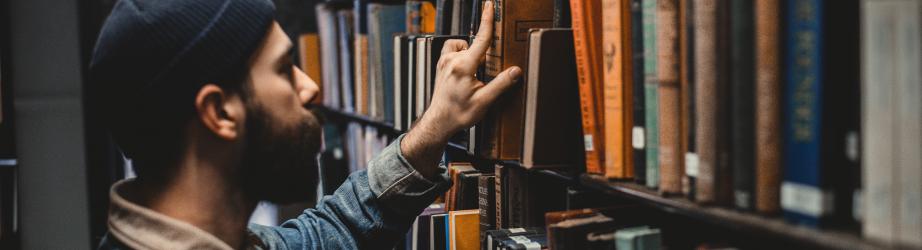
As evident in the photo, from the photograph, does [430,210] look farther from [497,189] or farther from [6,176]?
[6,176]

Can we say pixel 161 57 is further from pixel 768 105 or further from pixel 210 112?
pixel 768 105

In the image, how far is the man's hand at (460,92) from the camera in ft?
4.14

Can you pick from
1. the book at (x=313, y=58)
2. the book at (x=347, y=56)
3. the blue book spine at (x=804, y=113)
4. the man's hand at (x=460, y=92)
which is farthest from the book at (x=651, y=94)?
the book at (x=313, y=58)

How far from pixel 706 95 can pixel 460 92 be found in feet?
1.82

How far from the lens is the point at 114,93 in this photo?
3.70ft

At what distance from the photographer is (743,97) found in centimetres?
77

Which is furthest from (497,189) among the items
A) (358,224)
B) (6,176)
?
(6,176)

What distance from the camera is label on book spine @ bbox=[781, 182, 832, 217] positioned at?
69cm

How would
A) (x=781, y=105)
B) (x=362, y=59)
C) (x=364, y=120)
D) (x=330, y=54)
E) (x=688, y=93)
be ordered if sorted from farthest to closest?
(x=330, y=54), (x=364, y=120), (x=362, y=59), (x=688, y=93), (x=781, y=105)

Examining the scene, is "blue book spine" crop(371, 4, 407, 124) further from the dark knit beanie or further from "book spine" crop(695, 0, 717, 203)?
"book spine" crop(695, 0, 717, 203)

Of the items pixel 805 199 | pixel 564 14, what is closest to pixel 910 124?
pixel 805 199

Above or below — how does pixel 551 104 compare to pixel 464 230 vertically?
above

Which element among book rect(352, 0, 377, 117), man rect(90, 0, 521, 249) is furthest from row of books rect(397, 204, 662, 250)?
book rect(352, 0, 377, 117)

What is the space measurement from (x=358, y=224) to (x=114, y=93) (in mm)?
553
